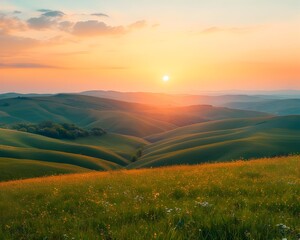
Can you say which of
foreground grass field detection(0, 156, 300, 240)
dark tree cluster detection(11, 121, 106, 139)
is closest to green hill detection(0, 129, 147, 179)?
dark tree cluster detection(11, 121, 106, 139)

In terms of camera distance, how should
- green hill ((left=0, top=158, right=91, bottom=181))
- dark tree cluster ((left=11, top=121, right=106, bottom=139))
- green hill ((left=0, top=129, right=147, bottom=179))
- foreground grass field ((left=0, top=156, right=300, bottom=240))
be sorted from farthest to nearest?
dark tree cluster ((left=11, top=121, right=106, bottom=139))
green hill ((left=0, top=129, right=147, bottom=179))
green hill ((left=0, top=158, right=91, bottom=181))
foreground grass field ((left=0, top=156, right=300, bottom=240))

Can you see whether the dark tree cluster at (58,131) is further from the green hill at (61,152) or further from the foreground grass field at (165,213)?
the foreground grass field at (165,213)

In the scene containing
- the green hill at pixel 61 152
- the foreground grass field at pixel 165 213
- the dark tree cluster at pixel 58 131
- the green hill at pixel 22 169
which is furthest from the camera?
the dark tree cluster at pixel 58 131

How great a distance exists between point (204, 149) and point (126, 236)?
308 ft

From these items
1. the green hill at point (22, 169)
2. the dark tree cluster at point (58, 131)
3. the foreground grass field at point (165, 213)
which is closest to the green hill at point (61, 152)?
the green hill at point (22, 169)

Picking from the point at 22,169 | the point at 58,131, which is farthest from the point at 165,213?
the point at 58,131

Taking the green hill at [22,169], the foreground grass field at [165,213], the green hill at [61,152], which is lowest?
the green hill at [61,152]

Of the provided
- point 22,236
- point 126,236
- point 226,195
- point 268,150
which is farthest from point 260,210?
point 268,150

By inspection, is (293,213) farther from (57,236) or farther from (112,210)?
(57,236)

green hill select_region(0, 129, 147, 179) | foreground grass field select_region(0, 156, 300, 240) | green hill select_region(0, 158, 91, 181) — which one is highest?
foreground grass field select_region(0, 156, 300, 240)

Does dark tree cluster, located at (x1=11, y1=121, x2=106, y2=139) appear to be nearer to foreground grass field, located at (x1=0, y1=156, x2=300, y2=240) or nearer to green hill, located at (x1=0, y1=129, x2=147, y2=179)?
green hill, located at (x1=0, y1=129, x2=147, y2=179)

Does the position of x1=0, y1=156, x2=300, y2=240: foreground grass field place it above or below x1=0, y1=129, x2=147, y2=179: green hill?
above

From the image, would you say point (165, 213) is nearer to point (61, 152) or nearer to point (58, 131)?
point (61, 152)

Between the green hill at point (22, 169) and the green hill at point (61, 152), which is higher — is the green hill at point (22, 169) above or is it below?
above
